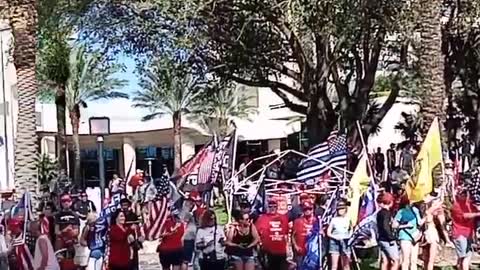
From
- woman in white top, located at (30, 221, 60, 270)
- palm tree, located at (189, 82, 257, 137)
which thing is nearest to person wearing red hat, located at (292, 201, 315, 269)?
woman in white top, located at (30, 221, 60, 270)

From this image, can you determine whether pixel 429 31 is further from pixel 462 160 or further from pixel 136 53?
pixel 462 160

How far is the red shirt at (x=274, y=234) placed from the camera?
43.3ft

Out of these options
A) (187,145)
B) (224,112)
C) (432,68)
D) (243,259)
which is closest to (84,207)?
(243,259)

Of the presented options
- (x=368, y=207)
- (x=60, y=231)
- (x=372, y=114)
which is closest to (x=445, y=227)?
(x=368, y=207)

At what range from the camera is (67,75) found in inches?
1359

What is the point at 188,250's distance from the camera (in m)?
13.6

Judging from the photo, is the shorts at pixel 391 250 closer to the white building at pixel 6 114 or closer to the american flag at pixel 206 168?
the american flag at pixel 206 168

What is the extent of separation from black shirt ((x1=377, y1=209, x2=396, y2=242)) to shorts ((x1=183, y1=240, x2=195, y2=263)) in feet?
8.47

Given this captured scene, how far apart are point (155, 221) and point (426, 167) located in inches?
164

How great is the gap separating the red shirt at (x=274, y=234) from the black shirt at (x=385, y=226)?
128cm

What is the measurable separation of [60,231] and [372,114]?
50.7 feet

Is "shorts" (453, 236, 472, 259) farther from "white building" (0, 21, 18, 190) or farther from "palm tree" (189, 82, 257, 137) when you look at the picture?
"palm tree" (189, 82, 257, 137)

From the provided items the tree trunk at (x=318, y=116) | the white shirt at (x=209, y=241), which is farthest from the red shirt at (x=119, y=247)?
the tree trunk at (x=318, y=116)

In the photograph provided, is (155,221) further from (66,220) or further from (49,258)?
(49,258)
